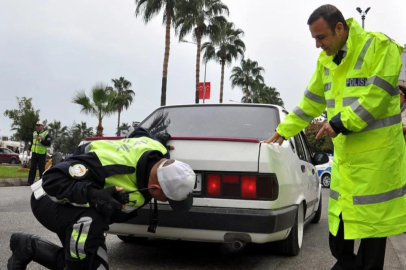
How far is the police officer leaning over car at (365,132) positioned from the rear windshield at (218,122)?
1.81 meters

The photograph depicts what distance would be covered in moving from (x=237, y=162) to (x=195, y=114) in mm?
1334

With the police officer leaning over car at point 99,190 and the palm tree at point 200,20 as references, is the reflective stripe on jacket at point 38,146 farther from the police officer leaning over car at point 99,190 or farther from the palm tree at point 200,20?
the palm tree at point 200,20

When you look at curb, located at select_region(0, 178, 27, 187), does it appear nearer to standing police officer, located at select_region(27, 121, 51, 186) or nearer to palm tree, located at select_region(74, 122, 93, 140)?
standing police officer, located at select_region(27, 121, 51, 186)

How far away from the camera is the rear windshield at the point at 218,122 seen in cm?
458

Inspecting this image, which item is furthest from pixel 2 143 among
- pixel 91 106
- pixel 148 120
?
pixel 148 120

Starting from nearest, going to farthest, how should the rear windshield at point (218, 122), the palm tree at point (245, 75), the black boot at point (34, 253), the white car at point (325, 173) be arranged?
1. the black boot at point (34, 253)
2. the rear windshield at point (218, 122)
3. the white car at point (325, 173)
4. the palm tree at point (245, 75)

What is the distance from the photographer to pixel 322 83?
308cm

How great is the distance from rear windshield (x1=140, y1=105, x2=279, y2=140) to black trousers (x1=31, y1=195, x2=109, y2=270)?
1952 mm

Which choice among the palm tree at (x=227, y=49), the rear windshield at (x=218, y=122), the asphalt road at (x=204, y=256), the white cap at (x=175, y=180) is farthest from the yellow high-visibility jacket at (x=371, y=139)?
the palm tree at (x=227, y=49)

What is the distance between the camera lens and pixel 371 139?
2.61m

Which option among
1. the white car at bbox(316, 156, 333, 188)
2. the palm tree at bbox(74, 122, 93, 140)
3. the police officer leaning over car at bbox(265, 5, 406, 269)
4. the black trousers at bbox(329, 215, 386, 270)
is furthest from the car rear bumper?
the palm tree at bbox(74, 122, 93, 140)

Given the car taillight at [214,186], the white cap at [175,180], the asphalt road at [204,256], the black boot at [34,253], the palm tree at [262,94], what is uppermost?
the palm tree at [262,94]

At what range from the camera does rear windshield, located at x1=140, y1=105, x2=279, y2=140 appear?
4.58 meters

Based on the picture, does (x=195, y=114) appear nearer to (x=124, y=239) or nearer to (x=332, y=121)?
(x=124, y=239)
